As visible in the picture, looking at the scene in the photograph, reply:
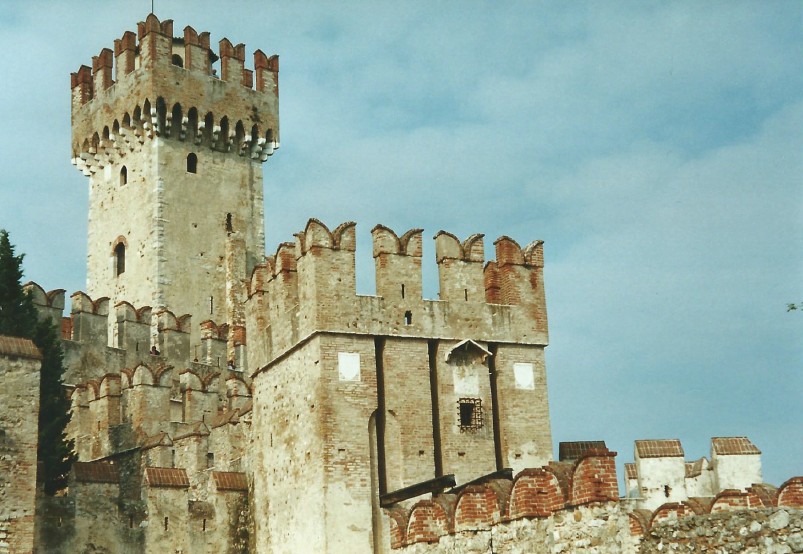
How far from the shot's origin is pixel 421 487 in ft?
71.3

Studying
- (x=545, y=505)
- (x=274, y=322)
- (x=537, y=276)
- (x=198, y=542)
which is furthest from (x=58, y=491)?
(x=545, y=505)

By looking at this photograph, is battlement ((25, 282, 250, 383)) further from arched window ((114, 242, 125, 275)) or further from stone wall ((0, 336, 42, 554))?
stone wall ((0, 336, 42, 554))

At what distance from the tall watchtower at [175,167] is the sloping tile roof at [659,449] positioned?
24479 mm

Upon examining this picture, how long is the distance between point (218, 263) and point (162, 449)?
17.3 metres

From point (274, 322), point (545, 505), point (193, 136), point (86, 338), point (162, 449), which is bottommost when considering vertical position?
point (545, 505)

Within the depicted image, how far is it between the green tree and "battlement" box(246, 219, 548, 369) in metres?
4.94

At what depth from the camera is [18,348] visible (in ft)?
69.9

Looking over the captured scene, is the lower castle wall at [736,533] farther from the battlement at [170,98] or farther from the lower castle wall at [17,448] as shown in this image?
the battlement at [170,98]

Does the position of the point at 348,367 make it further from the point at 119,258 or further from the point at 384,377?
the point at 119,258

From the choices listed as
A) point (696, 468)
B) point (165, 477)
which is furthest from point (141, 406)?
point (696, 468)

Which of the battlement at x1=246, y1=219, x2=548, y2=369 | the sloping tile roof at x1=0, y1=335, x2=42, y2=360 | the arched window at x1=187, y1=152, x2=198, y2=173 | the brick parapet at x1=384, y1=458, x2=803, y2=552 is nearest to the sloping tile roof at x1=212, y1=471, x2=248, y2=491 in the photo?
the battlement at x1=246, y1=219, x2=548, y2=369

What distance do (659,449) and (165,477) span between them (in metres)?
9.35

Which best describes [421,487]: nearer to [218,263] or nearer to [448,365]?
[448,365]

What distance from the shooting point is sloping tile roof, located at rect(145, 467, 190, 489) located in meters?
24.1
